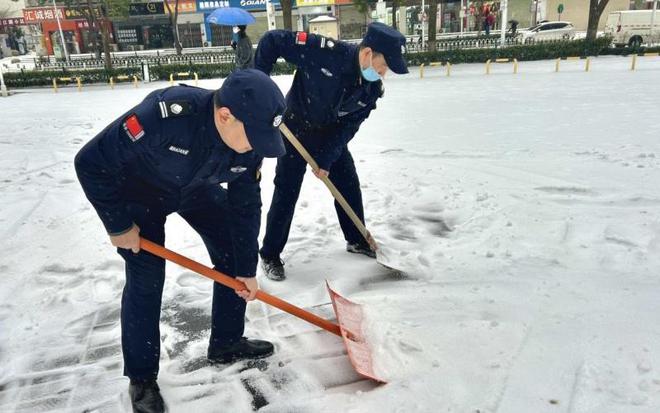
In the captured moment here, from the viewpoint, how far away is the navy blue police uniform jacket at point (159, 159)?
1582 millimetres

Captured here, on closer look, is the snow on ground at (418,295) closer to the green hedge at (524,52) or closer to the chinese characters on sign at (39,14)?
the green hedge at (524,52)

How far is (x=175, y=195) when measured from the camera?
1788 mm

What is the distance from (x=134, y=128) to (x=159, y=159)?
134 mm

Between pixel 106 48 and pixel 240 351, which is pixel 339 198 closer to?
pixel 240 351

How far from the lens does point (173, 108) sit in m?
1.60

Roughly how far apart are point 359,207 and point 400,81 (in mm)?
11341

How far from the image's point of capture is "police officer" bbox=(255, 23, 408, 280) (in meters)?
2.58

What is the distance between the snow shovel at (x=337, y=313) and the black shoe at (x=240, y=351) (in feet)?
0.72

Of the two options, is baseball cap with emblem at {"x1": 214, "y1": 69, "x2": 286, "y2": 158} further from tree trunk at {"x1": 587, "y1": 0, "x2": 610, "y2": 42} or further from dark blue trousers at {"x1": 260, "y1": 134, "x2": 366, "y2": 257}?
tree trunk at {"x1": 587, "y1": 0, "x2": 610, "y2": 42}

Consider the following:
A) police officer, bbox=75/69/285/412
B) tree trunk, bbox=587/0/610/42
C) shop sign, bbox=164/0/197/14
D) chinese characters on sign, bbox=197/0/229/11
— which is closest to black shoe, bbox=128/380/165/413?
police officer, bbox=75/69/285/412

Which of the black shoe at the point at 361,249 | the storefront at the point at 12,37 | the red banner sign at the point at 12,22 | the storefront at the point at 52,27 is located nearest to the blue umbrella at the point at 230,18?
the black shoe at the point at 361,249

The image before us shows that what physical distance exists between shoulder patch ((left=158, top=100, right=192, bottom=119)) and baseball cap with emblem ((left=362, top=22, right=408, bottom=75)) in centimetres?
124

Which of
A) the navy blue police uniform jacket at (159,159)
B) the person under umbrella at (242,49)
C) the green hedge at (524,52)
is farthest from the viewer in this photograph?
the green hedge at (524,52)

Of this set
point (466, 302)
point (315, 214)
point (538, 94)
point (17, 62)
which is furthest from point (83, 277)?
point (17, 62)
